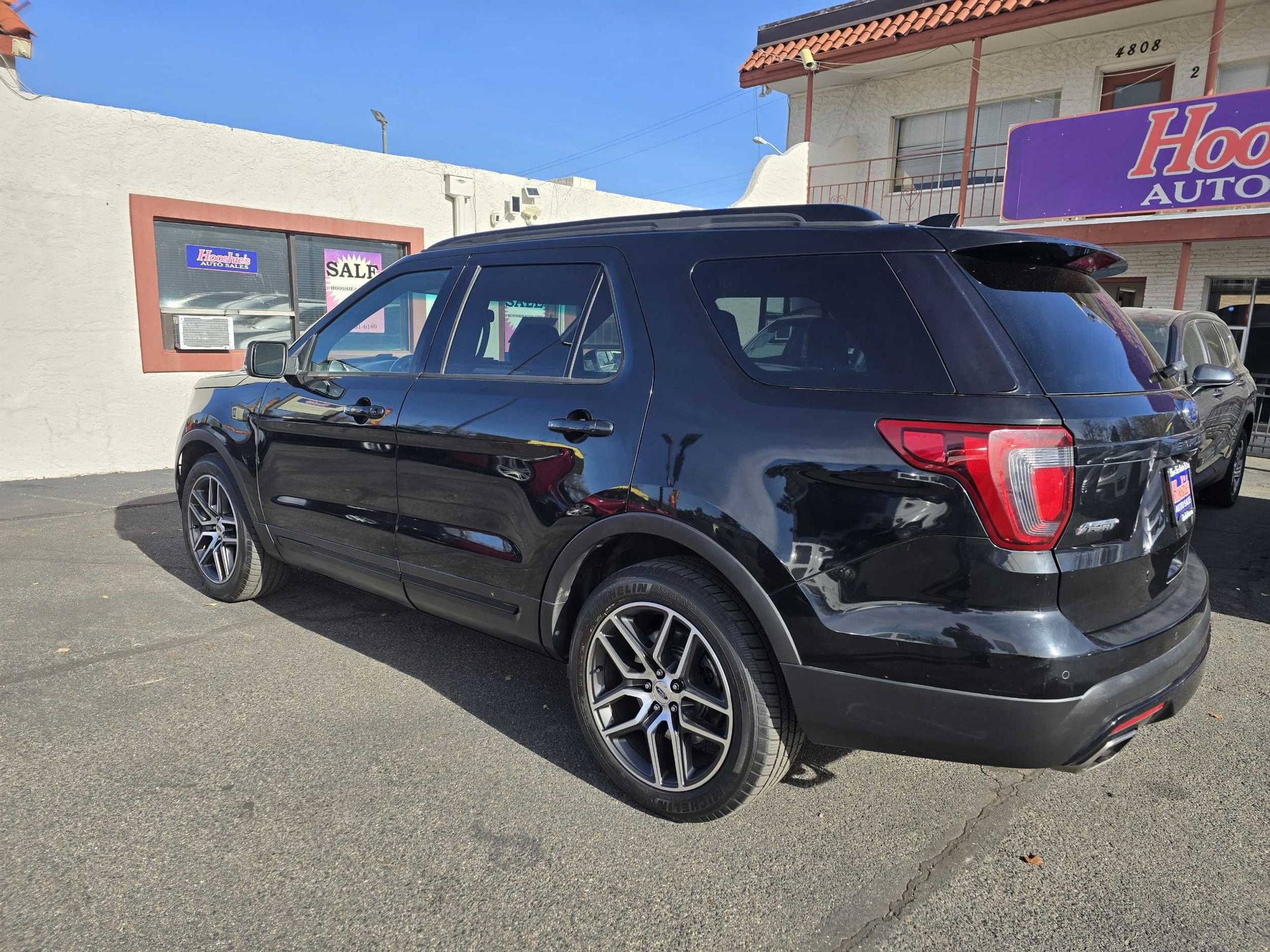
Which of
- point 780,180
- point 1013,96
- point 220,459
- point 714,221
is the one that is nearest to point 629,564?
point 714,221

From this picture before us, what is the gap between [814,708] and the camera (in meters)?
2.34

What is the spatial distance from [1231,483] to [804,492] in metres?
7.27

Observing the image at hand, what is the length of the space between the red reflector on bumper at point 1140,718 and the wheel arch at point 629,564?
0.82 metres

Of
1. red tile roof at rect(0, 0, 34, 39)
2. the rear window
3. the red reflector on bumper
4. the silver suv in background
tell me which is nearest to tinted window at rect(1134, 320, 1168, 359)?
the silver suv in background

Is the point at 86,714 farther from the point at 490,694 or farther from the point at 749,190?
the point at 749,190

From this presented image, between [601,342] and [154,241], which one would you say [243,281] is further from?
[601,342]

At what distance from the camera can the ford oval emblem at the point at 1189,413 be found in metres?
2.62

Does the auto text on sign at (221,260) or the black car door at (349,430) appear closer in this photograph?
the black car door at (349,430)

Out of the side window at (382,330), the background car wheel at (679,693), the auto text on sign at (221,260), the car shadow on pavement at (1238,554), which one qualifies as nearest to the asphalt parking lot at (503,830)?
the background car wheel at (679,693)

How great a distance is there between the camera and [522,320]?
328cm

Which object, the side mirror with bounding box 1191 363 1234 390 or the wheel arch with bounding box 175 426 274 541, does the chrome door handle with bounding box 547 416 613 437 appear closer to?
the wheel arch with bounding box 175 426 274 541

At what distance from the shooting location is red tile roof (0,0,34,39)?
790 cm

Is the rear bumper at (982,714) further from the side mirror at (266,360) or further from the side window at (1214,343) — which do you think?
the side window at (1214,343)

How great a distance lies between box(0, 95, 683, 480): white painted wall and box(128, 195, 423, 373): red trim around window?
80mm
